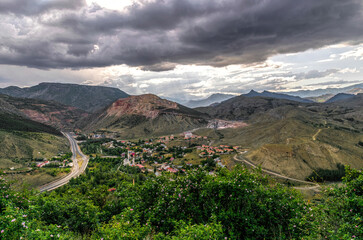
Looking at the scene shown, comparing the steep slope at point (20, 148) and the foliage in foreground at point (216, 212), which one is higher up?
the foliage in foreground at point (216, 212)

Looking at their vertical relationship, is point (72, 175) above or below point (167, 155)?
above

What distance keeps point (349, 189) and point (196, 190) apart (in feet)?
30.8

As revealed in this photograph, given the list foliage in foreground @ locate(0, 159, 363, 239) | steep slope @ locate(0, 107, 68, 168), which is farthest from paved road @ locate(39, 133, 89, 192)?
Answer: foliage in foreground @ locate(0, 159, 363, 239)

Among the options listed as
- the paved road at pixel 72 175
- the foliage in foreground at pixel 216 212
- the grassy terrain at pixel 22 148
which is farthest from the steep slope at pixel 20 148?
the foliage in foreground at pixel 216 212

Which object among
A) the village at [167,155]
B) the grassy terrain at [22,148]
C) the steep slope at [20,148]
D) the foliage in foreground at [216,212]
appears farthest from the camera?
the village at [167,155]

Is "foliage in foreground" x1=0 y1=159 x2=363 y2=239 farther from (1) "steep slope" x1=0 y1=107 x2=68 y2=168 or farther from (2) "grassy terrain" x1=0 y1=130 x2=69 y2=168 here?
(2) "grassy terrain" x1=0 y1=130 x2=69 y2=168

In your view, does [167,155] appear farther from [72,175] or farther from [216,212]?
[216,212]

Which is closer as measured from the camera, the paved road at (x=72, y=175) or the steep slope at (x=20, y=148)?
the paved road at (x=72, y=175)

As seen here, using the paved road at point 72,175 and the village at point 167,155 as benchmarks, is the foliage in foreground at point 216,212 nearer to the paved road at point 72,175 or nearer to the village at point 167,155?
the paved road at point 72,175

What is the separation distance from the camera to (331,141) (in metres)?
102

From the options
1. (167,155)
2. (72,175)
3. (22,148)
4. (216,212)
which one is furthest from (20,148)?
(216,212)

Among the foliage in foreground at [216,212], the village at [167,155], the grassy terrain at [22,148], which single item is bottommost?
the village at [167,155]

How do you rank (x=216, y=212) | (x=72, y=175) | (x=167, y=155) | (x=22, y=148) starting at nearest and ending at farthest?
(x=216, y=212)
(x=72, y=175)
(x=22, y=148)
(x=167, y=155)

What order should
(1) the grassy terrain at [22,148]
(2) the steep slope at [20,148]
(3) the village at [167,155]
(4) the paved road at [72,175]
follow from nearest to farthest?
(4) the paved road at [72,175], (2) the steep slope at [20,148], (1) the grassy terrain at [22,148], (3) the village at [167,155]
